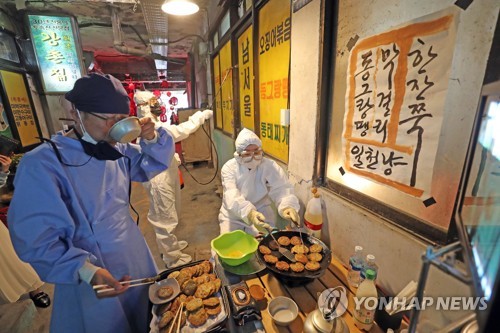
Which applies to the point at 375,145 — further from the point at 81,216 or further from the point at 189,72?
the point at 189,72

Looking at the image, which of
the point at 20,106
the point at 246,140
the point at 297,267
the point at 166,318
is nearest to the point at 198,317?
the point at 166,318

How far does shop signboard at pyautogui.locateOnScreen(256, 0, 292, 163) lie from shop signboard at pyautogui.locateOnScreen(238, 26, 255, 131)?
0.46 metres

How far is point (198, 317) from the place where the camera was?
3.79 ft

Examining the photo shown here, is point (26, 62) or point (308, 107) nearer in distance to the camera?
point (308, 107)

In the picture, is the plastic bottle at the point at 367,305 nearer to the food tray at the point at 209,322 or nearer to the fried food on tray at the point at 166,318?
the food tray at the point at 209,322

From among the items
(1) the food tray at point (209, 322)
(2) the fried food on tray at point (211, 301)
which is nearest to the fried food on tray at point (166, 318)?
(1) the food tray at point (209, 322)

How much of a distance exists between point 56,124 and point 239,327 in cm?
758

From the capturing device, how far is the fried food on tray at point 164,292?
1.28 metres

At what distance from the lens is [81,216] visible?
1298 millimetres

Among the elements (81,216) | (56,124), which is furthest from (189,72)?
(81,216)

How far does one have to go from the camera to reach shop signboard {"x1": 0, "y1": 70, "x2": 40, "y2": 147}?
15.2 feet

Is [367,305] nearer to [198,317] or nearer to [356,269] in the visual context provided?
[356,269]

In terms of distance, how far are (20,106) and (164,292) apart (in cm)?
629

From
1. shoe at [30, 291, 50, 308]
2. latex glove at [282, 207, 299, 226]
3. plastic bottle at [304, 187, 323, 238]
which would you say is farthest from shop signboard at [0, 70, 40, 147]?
plastic bottle at [304, 187, 323, 238]
